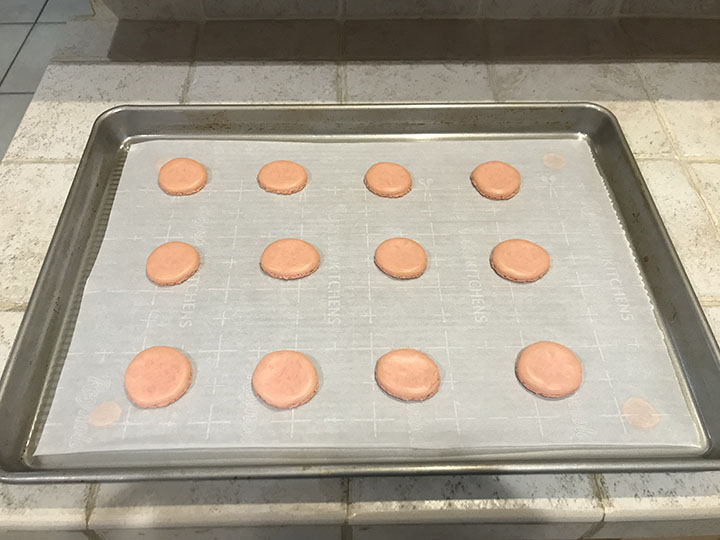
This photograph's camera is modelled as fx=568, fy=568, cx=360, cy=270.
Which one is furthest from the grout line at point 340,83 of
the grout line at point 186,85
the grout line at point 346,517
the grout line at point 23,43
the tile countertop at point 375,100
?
the grout line at point 23,43

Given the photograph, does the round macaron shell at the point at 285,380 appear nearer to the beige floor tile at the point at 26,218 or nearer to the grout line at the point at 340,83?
the beige floor tile at the point at 26,218

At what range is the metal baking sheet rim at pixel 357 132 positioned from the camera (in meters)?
0.63

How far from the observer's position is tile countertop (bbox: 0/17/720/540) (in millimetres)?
616

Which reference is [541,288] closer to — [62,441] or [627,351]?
[627,351]

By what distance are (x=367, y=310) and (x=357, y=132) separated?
0.35 meters

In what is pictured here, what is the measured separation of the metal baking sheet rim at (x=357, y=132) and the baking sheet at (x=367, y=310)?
0.02 metres

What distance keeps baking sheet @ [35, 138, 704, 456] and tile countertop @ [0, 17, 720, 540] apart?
6cm

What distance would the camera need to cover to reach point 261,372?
71 centimetres

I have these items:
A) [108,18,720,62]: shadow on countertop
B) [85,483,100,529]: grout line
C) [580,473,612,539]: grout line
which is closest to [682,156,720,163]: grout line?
[108,18,720,62]: shadow on countertop

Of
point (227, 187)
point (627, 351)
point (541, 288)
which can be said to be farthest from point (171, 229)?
point (627, 351)

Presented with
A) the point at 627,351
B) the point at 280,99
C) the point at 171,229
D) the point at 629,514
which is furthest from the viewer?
the point at 280,99

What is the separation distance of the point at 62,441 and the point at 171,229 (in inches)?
13.0

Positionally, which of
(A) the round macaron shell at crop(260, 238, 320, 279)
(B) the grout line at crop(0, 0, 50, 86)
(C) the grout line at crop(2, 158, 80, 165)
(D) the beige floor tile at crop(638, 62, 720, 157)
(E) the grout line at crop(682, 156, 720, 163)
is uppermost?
(D) the beige floor tile at crop(638, 62, 720, 157)

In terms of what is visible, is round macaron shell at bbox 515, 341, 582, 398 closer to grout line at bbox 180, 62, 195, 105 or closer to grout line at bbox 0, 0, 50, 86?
grout line at bbox 180, 62, 195, 105
